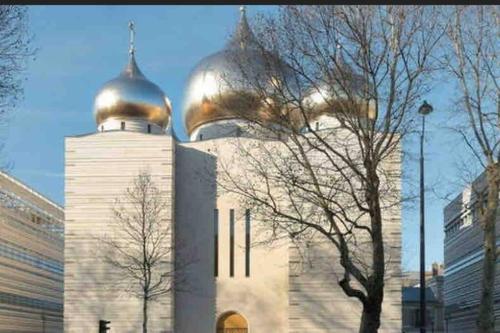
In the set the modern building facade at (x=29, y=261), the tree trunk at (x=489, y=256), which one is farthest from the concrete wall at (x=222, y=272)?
the tree trunk at (x=489, y=256)

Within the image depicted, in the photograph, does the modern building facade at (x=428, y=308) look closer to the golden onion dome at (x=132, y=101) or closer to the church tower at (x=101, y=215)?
the golden onion dome at (x=132, y=101)

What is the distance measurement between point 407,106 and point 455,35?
208cm

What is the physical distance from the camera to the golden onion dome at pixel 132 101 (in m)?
41.4

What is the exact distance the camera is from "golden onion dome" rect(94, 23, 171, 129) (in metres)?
41.4

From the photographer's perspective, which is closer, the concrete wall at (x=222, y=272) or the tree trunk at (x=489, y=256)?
the tree trunk at (x=489, y=256)

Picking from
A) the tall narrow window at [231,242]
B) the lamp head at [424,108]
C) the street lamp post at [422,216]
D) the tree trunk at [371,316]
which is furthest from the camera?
the tall narrow window at [231,242]

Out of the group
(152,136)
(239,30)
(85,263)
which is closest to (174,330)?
(85,263)

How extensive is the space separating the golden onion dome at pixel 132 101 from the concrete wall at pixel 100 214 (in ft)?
15.4

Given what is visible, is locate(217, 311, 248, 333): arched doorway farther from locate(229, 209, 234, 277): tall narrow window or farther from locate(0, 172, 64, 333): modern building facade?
locate(0, 172, 64, 333): modern building facade

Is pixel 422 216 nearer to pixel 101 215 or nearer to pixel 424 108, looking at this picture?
pixel 424 108

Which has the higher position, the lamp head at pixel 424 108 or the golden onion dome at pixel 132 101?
the golden onion dome at pixel 132 101

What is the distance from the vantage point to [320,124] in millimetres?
26484

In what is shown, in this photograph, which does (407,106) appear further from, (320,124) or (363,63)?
(320,124)

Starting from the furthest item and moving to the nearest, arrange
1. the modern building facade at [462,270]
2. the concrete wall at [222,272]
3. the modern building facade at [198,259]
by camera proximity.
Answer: the modern building facade at [462,270]
the concrete wall at [222,272]
the modern building facade at [198,259]
